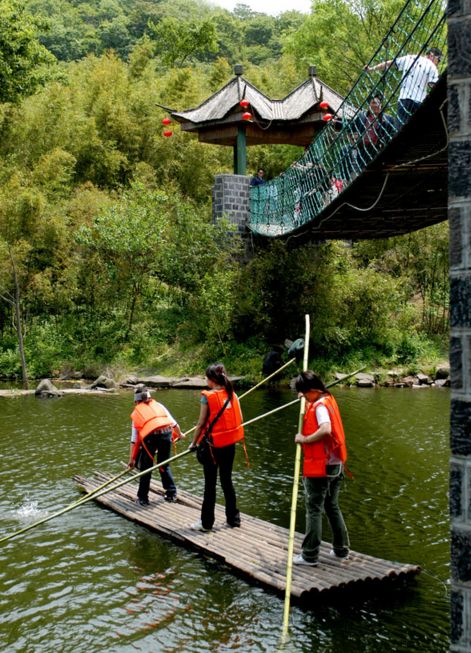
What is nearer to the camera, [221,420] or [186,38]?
[221,420]

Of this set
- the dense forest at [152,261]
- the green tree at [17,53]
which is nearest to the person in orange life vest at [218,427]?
the dense forest at [152,261]

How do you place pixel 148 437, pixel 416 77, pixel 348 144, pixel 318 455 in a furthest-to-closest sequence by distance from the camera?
pixel 348 144 < pixel 416 77 < pixel 148 437 < pixel 318 455

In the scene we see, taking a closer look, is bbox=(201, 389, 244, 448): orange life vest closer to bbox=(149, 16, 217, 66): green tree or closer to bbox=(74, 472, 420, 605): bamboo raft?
bbox=(74, 472, 420, 605): bamboo raft

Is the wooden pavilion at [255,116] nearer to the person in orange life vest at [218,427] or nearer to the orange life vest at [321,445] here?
Answer: the person in orange life vest at [218,427]

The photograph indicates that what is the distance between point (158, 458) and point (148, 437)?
0.31 metres

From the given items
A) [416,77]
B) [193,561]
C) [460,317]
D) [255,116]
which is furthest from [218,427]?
[255,116]

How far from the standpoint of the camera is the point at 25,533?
838 centimetres

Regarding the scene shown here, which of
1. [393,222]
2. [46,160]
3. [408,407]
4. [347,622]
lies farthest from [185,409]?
[46,160]

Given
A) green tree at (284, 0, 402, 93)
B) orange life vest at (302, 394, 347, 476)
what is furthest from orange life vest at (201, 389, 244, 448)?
green tree at (284, 0, 402, 93)

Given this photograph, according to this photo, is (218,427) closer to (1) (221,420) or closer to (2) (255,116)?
(1) (221,420)

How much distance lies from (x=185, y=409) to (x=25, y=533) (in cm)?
787

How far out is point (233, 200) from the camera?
23.0 meters

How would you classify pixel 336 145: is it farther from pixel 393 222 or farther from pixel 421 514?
pixel 421 514

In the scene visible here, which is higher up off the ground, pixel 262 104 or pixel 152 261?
pixel 262 104
